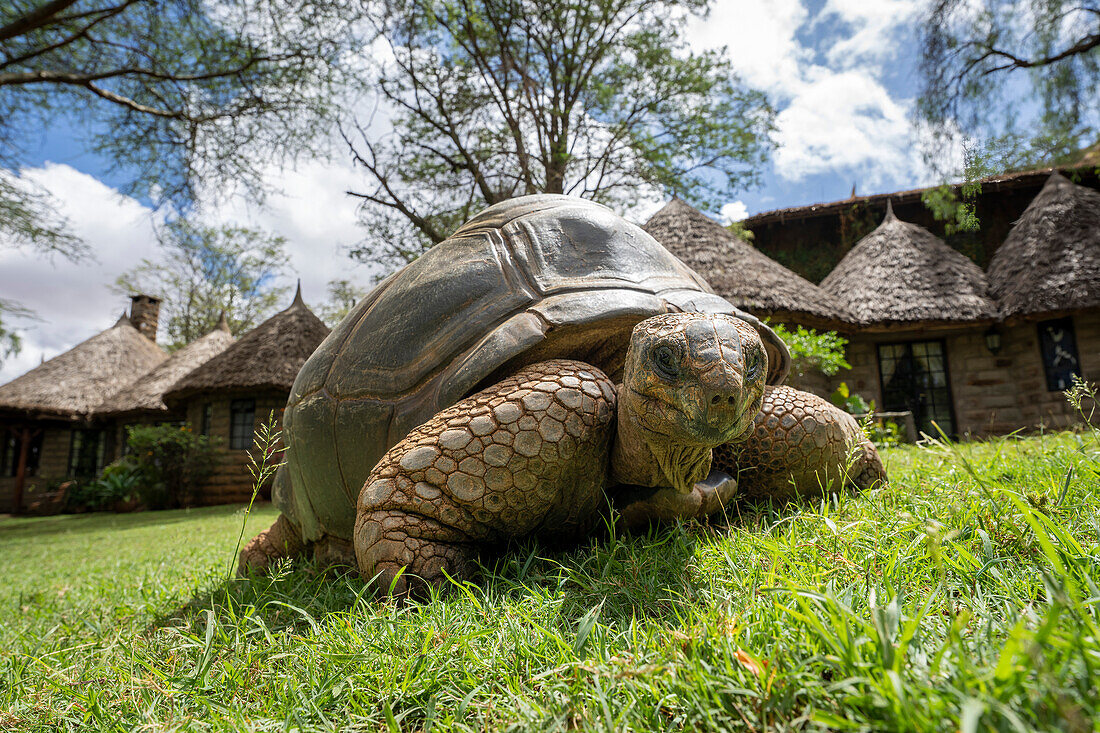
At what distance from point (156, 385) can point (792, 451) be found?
62.1ft

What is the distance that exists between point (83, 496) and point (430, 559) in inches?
694

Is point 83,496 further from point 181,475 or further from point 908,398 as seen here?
point 908,398

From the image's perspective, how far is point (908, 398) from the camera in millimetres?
11625

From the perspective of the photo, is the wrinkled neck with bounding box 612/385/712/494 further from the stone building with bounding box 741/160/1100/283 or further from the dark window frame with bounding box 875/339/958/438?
the stone building with bounding box 741/160/1100/283

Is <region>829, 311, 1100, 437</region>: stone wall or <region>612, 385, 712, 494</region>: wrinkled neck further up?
<region>829, 311, 1100, 437</region>: stone wall

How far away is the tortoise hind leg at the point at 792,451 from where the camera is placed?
6.43 ft

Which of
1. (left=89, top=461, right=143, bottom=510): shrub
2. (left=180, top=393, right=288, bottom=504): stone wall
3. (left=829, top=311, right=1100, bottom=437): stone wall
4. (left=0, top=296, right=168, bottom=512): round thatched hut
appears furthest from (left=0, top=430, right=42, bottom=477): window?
(left=829, top=311, right=1100, bottom=437): stone wall

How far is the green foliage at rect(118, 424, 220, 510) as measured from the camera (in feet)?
43.4

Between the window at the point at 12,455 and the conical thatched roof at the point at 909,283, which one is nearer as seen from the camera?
the conical thatched roof at the point at 909,283

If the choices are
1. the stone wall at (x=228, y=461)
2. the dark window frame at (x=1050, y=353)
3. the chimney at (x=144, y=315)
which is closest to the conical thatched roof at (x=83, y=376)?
the chimney at (x=144, y=315)

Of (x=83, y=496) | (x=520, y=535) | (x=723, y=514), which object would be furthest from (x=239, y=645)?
(x=83, y=496)

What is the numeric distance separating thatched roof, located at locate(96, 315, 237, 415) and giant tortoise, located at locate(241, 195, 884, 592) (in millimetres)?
16133

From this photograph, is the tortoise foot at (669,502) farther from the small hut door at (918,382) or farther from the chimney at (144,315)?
the chimney at (144,315)

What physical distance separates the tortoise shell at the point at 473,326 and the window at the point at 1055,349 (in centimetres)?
1084
